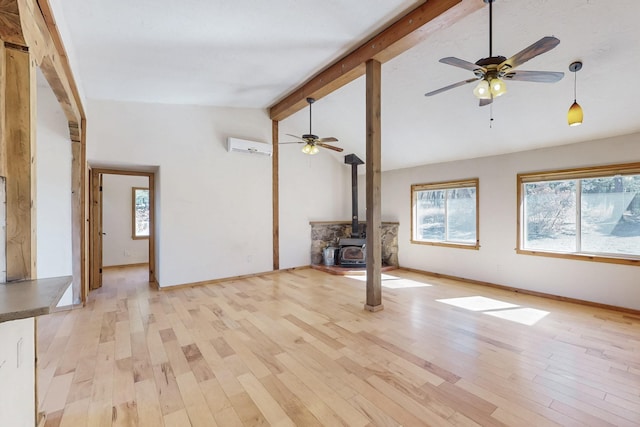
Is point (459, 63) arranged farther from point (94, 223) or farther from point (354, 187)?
point (94, 223)

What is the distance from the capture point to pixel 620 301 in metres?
3.57

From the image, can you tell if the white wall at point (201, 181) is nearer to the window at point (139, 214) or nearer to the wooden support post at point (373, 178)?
the window at point (139, 214)

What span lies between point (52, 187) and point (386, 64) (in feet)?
14.7

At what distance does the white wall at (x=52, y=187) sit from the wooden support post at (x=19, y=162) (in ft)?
9.38

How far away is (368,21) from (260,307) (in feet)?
11.5

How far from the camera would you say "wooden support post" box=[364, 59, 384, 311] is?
3383 millimetres

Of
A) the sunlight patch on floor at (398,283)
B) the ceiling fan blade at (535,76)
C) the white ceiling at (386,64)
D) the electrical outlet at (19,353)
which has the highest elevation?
the white ceiling at (386,64)

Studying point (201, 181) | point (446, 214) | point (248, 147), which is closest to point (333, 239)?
point (446, 214)

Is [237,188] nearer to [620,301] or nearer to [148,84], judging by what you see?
[148,84]

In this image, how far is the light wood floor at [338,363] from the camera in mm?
1777

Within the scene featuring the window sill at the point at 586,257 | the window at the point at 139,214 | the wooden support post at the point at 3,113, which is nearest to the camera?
the wooden support post at the point at 3,113

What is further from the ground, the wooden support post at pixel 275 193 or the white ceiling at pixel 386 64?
the white ceiling at pixel 386 64

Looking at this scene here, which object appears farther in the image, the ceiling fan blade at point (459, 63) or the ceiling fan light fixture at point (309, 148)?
the ceiling fan light fixture at point (309, 148)

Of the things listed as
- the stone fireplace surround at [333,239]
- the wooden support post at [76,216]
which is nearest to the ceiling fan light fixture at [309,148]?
the stone fireplace surround at [333,239]
